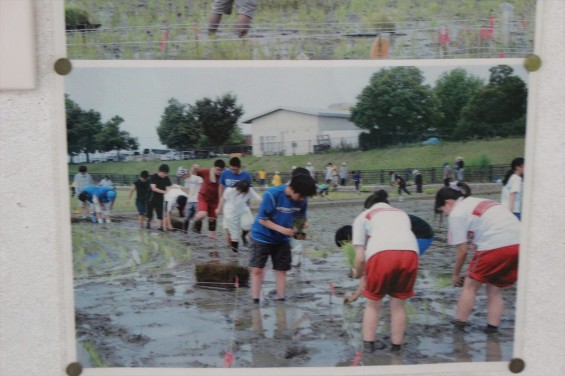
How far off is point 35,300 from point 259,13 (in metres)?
1.61

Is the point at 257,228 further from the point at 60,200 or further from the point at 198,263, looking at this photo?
the point at 60,200

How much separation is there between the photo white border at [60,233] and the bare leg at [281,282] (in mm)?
345

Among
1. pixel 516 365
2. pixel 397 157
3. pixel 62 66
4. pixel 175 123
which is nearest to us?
pixel 62 66

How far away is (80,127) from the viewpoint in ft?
7.85

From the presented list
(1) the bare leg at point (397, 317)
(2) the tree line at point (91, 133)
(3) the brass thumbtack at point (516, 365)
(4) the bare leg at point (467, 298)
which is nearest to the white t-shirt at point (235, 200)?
(2) the tree line at point (91, 133)

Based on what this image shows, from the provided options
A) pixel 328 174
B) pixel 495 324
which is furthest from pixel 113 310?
pixel 495 324

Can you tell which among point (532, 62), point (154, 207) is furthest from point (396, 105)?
point (154, 207)

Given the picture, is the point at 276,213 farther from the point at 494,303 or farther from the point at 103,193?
the point at 494,303

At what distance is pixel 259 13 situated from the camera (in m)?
2.41

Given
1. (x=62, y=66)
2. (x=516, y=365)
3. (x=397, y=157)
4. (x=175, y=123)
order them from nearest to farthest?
1. (x=62, y=66)
2. (x=175, y=123)
3. (x=397, y=157)
4. (x=516, y=365)

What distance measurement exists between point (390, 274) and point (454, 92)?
87 centimetres

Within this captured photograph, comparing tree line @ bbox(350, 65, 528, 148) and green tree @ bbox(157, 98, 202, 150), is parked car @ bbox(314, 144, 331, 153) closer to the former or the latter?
tree line @ bbox(350, 65, 528, 148)

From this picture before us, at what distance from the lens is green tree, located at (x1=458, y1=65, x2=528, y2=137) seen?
8.11 feet

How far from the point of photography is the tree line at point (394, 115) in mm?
2420
